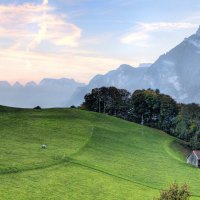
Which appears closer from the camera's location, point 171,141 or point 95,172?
point 95,172

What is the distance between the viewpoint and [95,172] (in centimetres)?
7669

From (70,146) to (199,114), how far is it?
222 ft

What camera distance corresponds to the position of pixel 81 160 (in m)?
82.2

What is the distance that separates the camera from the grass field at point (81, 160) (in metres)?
63.4

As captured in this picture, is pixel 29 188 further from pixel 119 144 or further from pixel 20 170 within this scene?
pixel 119 144

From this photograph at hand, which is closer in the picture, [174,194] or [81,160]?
[174,194]

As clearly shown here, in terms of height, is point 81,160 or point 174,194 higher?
point 174,194

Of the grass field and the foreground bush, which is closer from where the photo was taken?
the foreground bush

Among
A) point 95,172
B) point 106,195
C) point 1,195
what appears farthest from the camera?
point 95,172

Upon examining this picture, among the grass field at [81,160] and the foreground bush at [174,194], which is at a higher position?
the foreground bush at [174,194]

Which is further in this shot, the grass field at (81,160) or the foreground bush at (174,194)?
the grass field at (81,160)

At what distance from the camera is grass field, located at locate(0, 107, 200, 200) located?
63406mm

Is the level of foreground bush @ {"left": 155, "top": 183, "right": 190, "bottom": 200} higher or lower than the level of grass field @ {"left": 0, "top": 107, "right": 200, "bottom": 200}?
higher

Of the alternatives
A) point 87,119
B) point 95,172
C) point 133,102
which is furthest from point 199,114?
point 95,172
